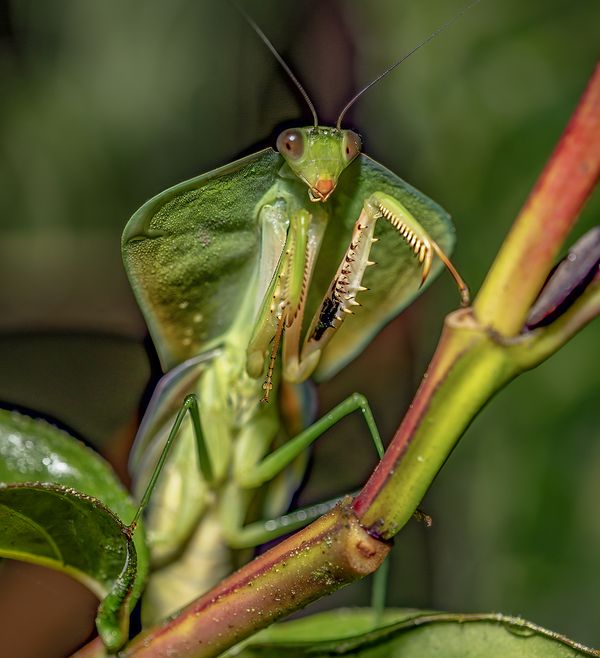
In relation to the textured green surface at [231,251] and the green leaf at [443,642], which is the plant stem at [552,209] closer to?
the green leaf at [443,642]

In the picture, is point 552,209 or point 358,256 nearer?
point 552,209

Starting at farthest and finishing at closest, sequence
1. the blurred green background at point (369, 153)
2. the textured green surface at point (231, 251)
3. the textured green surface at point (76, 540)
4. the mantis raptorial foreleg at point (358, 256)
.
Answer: the blurred green background at point (369, 153) < the textured green surface at point (231, 251) < the mantis raptorial foreleg at point (358, 256) < the textured green surface at point (76, 540)

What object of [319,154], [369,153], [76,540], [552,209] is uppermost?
[552,209]

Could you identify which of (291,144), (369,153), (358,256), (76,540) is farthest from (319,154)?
(369,153)

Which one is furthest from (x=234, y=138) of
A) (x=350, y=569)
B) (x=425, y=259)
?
(x=350, y=569)

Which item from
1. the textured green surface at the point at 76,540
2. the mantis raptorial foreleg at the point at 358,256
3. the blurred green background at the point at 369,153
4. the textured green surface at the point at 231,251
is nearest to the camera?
the textured green surface at the point at 76,540

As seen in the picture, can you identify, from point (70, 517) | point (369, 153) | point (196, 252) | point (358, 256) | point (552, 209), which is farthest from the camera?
point (369, 153)

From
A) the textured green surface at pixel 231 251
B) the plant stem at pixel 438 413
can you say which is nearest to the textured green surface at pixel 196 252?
the textured green surface at pixel 231 251

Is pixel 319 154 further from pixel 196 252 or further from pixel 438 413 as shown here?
pixel 438 413

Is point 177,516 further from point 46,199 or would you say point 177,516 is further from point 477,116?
point 477,116
